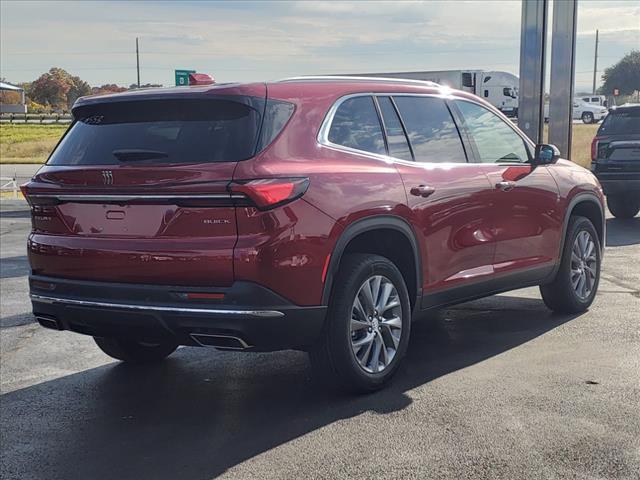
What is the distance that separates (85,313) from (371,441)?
1.73 meters

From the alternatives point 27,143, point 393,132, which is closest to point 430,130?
point 393,132

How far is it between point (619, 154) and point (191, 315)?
1038 cm

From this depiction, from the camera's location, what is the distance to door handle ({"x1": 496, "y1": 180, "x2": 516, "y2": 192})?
5.97 metres

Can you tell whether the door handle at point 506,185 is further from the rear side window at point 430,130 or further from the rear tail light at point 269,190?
the rear tail light at point 269,190

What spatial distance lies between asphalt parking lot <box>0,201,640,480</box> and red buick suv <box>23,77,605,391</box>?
1.52 feet

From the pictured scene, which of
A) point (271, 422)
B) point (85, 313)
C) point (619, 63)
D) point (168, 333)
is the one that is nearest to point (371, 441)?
point (271, 422)

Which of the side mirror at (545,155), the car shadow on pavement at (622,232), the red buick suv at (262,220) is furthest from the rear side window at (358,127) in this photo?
the car shadow on pavement at (622,232)

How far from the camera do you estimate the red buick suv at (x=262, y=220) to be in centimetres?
426

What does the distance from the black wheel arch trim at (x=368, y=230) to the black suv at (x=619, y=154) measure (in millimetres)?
8646

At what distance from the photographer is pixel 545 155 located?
6473 mm

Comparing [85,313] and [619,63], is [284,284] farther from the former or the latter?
[619,63]

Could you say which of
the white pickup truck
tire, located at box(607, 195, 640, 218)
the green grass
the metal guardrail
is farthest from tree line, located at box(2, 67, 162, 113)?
tire, located at box(607, 195, 640, 218)

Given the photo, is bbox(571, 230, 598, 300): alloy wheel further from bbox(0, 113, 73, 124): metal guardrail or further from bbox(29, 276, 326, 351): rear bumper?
bbox(0, 113, 73, 124): metal guardrail

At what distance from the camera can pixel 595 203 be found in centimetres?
721
